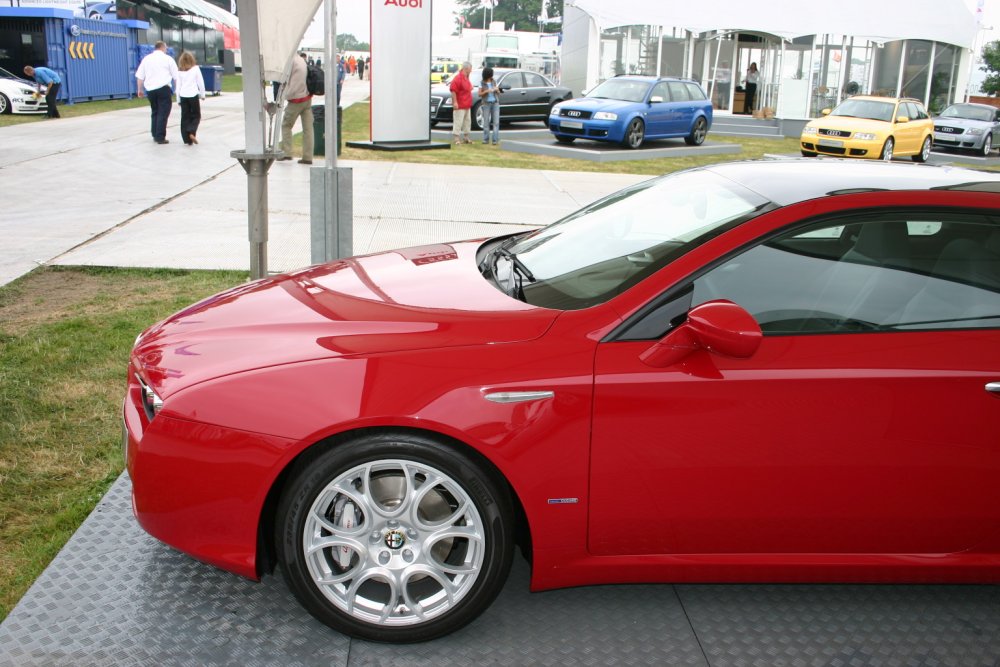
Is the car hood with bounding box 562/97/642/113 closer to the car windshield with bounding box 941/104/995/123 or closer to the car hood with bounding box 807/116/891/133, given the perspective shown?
the car hood with bounding box 807/116/891/133

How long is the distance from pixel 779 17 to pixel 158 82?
71.9ft

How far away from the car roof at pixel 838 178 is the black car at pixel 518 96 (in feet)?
67.5

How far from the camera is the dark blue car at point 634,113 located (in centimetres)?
2048

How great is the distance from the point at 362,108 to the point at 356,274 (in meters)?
30.2

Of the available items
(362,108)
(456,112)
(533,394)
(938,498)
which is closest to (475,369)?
(533,394)

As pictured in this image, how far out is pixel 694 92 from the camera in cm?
2286

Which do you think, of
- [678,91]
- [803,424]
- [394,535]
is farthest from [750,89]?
[394,535]

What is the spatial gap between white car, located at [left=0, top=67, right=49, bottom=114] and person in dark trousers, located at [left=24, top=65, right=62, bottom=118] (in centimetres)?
19

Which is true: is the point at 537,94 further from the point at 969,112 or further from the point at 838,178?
the point at 838,178

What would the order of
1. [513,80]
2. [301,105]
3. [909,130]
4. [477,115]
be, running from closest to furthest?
1. [301,105]
2. [909,130]
3. [477,115]
4. [513,80]

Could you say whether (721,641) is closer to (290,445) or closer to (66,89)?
(290,445)

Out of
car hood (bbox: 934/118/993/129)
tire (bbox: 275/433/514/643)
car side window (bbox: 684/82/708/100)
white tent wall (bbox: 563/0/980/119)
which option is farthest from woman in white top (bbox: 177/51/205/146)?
car hood (bbox: 934/118/993/129)

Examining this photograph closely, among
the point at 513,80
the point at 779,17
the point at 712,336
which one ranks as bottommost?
the point at 712,336

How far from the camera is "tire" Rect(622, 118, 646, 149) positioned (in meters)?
20.6
